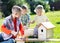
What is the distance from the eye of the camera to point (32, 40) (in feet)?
19.9

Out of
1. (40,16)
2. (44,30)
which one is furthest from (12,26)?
(40,16)

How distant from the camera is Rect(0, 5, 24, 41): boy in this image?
5.58 meters

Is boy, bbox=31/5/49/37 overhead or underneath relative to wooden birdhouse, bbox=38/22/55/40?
overhead

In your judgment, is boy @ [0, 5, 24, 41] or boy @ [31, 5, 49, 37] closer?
boy @ [0, 5, 24, 41]

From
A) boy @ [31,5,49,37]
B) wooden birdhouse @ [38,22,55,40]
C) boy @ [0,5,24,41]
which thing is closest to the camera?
boy @ [0,5,24,41]

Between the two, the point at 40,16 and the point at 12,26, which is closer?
the point at 12,26

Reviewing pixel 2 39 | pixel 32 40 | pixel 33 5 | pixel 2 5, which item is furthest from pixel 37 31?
pixel 33 5

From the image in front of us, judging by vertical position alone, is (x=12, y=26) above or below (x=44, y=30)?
A: above

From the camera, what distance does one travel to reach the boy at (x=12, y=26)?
18.3 ft

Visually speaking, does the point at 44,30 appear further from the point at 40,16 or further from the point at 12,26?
the point at 12,26

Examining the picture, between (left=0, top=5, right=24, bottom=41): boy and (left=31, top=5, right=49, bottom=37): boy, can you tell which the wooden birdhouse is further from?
(left=0, top=5, right=24, bottom=41): boy

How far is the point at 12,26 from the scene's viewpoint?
5727 millimetres

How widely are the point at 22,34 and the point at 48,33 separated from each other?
27.9 inches

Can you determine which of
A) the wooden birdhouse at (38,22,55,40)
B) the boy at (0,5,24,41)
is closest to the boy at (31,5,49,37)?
the wooden birdhouse at (38,22,55,40)
